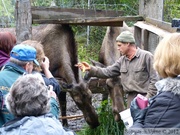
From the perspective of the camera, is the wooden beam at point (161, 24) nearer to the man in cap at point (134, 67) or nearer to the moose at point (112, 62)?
the man in cap at point (134, 67)

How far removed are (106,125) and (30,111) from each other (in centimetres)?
526

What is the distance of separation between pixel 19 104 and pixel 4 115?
74 centimetres

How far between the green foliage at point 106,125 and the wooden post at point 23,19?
2.66 metres

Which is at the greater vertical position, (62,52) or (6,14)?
(6,14)

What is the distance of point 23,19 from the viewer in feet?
19.9

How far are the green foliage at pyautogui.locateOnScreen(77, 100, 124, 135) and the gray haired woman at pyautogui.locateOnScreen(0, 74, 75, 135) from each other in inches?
190

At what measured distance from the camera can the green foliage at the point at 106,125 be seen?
7.60m

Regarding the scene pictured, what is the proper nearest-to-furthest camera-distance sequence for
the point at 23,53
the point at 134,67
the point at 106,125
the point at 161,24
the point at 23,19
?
the point at 23,53, the point at 134,67, the point at 161,24, the point at 23,19, the point at 106,125

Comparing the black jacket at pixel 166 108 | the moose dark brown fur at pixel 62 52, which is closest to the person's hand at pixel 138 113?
the black jacket at pixel 166 108

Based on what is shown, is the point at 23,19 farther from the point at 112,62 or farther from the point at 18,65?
the point at 112,62

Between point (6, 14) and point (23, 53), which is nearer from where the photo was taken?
point (23, 53)

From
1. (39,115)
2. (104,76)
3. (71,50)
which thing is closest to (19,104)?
(39,115)

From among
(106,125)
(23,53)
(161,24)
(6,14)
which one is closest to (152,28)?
(161,24)

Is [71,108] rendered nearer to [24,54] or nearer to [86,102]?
[86,102]
